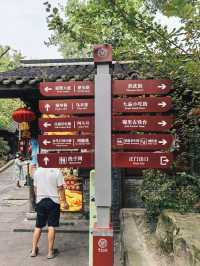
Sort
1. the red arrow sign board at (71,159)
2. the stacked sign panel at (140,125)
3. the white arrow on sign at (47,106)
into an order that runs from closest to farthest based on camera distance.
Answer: the stacked sign panel at (140,125)
the red arrow sign board at (71,159)
the white arrow on sign at (47,106)

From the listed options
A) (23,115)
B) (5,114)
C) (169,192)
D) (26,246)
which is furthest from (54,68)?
(5,114)

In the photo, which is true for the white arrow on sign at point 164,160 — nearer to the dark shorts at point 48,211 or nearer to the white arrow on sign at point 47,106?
the white arrow on sign at point 47,106

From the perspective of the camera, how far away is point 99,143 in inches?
180

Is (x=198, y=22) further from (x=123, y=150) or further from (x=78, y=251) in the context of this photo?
(x=78, y=251)

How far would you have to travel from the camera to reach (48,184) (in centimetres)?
752

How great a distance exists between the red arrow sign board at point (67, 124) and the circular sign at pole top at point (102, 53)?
26.2 inches

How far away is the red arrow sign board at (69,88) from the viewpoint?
4758 mm

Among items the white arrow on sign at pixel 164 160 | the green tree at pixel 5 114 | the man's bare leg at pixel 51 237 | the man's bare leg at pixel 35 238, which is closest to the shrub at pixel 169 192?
the man's bare leg at pixel 51 237

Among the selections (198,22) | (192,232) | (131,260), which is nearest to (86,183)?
(131,260)

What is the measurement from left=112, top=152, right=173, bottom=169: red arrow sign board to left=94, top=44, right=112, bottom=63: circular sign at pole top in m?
1.01

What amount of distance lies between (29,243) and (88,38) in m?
4.72

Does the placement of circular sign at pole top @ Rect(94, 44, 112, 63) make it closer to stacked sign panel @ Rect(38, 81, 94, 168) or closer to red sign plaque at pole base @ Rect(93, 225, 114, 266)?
stacked sign panel @ Rect(38, 81, 94, 168)

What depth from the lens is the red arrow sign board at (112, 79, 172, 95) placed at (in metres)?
4.68

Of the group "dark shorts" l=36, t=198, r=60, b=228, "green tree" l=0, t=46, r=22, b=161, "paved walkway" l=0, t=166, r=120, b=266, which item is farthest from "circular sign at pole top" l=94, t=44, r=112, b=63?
"green tree" l=0, t=46, r=22, b=161
